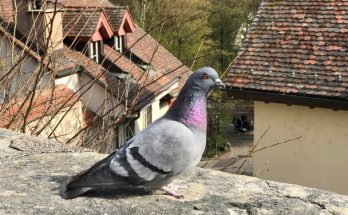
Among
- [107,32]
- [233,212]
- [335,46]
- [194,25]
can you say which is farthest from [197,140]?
[194,25]

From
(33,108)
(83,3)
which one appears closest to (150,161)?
(33,108)

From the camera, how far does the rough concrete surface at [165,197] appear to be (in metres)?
2.24

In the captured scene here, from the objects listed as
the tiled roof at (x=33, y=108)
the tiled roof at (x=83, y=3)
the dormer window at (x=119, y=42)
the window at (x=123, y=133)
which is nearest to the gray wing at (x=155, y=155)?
the tiled roof at (x=33, y=108)

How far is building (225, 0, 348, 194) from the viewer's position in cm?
818

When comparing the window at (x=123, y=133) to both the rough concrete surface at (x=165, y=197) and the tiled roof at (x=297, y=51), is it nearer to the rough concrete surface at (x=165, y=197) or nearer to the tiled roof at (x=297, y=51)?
the tiled roof at (x=297, y=51)

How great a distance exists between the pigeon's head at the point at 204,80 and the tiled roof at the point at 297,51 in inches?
227

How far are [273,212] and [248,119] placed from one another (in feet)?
80.2

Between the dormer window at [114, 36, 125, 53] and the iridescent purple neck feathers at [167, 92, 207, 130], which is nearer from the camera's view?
the iridescent purple neck feathers at [167, 92, 207, 130]

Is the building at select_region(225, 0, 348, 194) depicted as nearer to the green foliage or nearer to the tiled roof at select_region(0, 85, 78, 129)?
the tiled roof at select_region(0, 85, 78, 129)

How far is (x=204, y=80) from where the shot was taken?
2408 mm

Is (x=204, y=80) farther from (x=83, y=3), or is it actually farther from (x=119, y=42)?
(x=119, y=42)

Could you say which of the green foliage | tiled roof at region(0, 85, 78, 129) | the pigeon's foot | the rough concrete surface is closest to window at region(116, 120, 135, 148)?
tiled roof at region(0, 85, 78, 129)

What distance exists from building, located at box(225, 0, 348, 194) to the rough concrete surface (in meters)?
5.56

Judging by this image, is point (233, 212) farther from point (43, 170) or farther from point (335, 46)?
point (335, 46)
